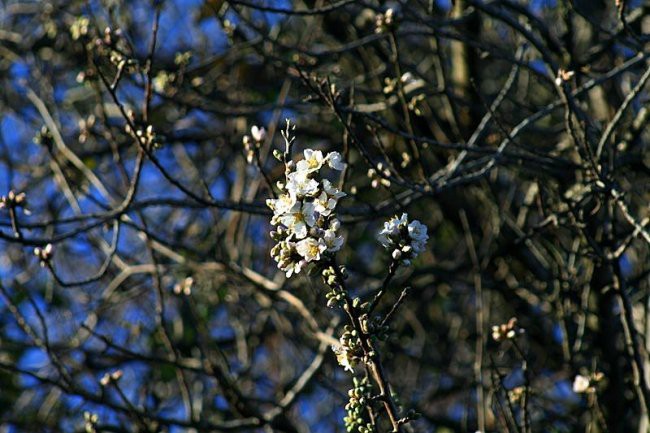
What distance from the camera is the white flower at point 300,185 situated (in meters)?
2.00

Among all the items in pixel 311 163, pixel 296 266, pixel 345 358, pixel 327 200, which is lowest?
pixel 345 358

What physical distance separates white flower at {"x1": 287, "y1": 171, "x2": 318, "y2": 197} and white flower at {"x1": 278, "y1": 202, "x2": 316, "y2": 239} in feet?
0.10

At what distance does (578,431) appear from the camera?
4.36 m

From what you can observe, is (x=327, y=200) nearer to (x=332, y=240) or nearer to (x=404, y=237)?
(x=332, y=240)

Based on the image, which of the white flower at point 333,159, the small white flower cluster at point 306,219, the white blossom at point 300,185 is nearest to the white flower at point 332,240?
the small white flower cluster at point 306,219

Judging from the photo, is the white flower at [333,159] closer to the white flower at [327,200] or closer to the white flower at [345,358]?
the white flower at [327,200]

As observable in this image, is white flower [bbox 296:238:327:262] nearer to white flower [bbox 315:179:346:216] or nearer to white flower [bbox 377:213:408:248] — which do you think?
white flower [bbox 315:179:346:216]

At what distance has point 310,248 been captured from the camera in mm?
2000

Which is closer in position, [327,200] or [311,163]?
[327,200]

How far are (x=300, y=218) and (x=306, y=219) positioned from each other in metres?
0.02

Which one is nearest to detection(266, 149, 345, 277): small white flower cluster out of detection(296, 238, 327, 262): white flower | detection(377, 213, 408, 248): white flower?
detection(296, 238, 327, 262): white flower

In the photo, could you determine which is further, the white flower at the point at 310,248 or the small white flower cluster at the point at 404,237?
the small white flower cluster at the point at 404,237

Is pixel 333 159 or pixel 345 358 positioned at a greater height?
pixel 333 159

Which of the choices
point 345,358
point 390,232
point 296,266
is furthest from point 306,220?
point 345,358
